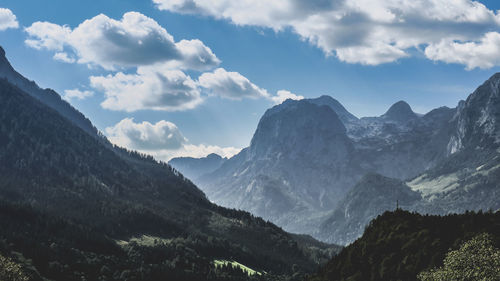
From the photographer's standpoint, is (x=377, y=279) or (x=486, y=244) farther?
(x=377, y=279)

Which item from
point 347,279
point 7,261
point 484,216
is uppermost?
point 484,216

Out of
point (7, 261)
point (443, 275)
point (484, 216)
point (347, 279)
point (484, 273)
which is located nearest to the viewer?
point (484, 273)

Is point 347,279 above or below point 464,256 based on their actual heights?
below

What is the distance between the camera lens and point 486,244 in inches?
4606

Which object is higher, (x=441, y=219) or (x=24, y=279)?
(x=441, y=219)

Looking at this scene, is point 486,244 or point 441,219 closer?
point 486,244

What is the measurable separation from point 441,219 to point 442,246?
3348cm

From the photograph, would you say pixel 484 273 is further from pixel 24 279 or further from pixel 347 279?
pixel 24 279

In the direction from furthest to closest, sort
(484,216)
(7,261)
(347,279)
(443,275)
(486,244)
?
(347,279) < (484,216) < (7,261) < (486,244) < (443,275)

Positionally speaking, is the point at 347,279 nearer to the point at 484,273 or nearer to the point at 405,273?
the point at 405,273

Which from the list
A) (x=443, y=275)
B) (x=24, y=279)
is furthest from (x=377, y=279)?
(x=24, y=279)

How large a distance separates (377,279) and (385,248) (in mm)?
20983

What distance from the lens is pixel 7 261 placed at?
146125 millimetres

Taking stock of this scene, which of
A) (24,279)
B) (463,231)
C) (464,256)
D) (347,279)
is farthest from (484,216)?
(24,279)
